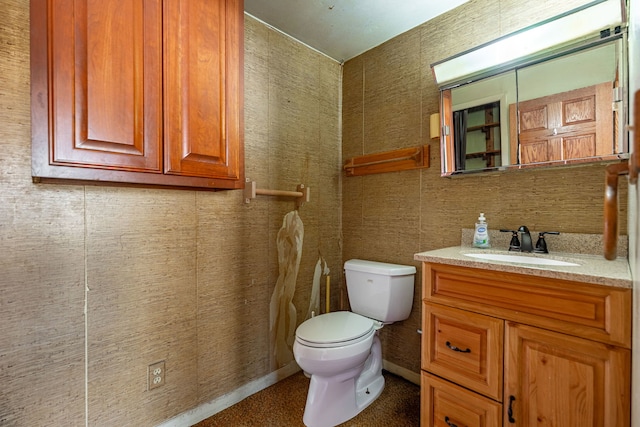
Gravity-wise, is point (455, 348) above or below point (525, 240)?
below

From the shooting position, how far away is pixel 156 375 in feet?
4.73

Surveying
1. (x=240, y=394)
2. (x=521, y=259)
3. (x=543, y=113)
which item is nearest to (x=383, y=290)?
(x=521, y=259)

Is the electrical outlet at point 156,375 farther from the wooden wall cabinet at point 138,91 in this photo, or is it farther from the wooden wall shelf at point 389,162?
the wooden wall shelf at point 389,162

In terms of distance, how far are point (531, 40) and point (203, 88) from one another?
1519 millimetres

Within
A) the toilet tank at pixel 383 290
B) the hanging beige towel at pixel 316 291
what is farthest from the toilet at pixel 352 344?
the hanging beige towel at pixel 316 291

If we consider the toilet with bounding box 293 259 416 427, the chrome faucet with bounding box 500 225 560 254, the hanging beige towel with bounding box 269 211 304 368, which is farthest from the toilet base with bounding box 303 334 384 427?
the chrome faucet with bounding box 500 225 560 254

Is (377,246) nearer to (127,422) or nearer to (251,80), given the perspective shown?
(251,80)

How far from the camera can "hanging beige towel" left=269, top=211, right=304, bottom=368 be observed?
1934 millimetres

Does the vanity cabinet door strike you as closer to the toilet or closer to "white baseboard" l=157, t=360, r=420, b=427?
the toilet

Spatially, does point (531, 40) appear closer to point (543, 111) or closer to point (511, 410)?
point (543, 111)

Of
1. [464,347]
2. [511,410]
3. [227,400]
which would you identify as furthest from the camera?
[227,400]

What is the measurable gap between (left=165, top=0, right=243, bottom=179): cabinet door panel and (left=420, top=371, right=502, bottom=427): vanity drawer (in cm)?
132

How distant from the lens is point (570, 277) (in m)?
0.97

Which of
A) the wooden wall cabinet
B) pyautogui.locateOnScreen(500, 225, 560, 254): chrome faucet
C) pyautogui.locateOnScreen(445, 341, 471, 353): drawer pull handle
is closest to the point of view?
the wooden wall cabinet
